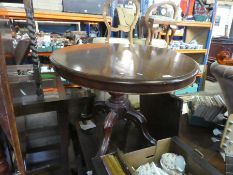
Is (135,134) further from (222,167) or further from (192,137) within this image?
(222,167)

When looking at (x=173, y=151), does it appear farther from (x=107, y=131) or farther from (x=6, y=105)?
(x=6, y=105)

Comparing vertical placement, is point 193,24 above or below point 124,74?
above

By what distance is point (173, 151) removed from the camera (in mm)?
932

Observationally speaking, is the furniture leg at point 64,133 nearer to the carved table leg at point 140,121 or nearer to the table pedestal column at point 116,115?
the table pedestal column at point 116,115

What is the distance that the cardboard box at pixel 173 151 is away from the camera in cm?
79

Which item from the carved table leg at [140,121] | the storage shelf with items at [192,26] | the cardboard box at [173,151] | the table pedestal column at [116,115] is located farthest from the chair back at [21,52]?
the storage shelf with items at [192,26]

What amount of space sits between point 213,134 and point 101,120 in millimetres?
819

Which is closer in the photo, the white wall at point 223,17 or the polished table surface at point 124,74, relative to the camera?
the polished table surface at point 124,74

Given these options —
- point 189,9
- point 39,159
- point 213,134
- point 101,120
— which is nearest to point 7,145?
point 39,159

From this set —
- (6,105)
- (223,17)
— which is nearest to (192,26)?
(223,17)

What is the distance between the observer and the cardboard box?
79 cm

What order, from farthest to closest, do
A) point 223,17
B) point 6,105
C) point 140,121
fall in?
point 223,17
point 140,121
point 6,105

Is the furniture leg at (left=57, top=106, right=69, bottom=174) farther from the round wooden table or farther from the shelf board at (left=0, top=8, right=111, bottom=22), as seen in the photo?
the shelf board at (left=0, top=8, right=111, bottom=22)

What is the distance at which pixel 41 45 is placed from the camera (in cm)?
179
